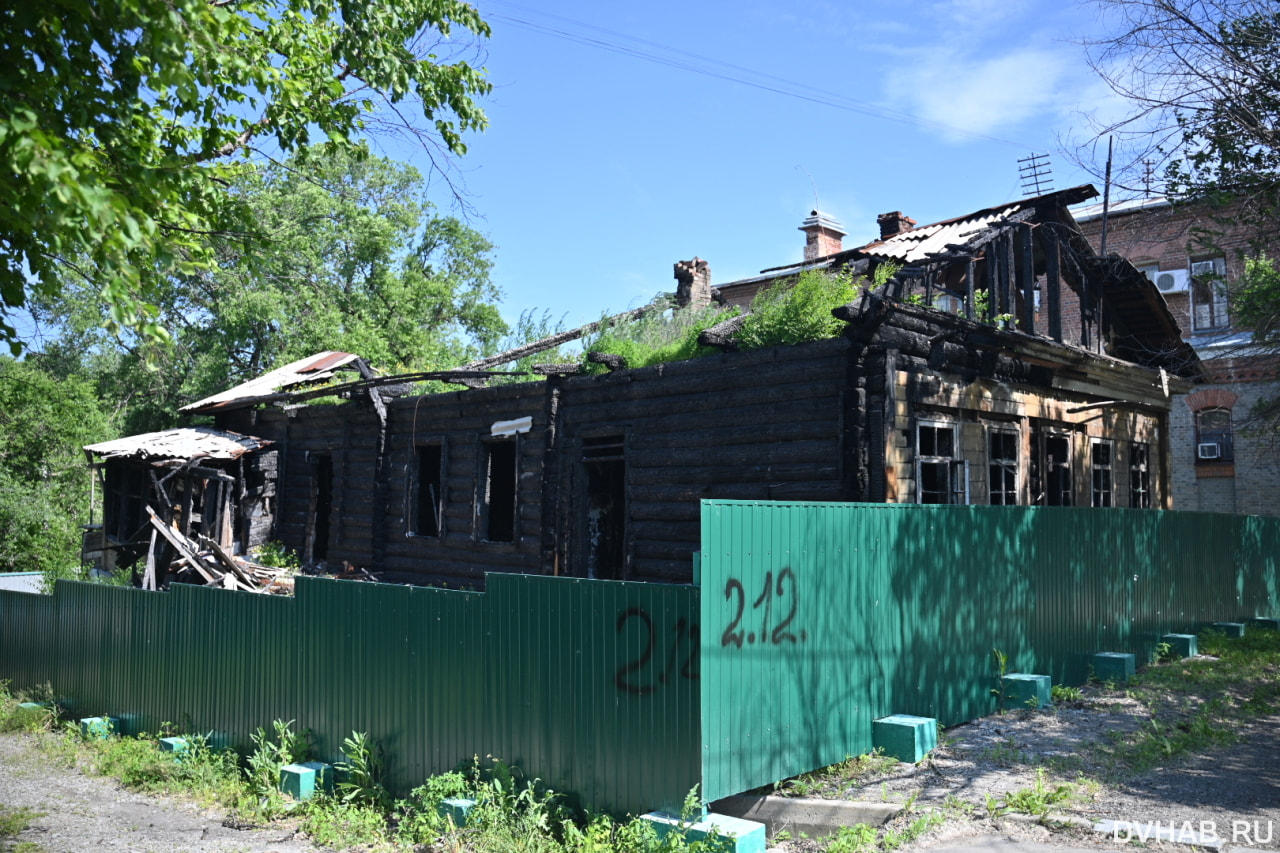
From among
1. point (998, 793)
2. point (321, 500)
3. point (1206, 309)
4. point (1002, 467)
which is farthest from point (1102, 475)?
point (321, 500)

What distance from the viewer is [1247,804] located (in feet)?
22.1

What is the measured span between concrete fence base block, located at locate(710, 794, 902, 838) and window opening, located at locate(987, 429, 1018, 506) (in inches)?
317

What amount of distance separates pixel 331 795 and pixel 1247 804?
6865mm

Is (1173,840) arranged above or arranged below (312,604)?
below

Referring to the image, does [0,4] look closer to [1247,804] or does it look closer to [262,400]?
[1247,804]

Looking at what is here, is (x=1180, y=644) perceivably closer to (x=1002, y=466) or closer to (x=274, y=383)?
(x=1002, y=466)

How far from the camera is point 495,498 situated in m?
18.0

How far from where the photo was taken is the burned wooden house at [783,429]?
11.7 meters

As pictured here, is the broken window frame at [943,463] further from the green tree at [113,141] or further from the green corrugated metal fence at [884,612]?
the green tree at [113,141]

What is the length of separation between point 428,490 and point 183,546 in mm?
4298

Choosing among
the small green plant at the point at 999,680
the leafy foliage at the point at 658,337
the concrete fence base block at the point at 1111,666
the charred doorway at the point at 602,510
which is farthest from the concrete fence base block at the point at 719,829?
the charred doorway at the point at 602,510

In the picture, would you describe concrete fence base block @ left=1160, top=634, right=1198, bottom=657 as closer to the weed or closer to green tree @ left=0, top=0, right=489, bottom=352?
the weed

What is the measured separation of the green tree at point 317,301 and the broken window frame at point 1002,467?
18.5 m

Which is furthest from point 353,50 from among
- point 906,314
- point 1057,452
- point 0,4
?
point 1057,452
